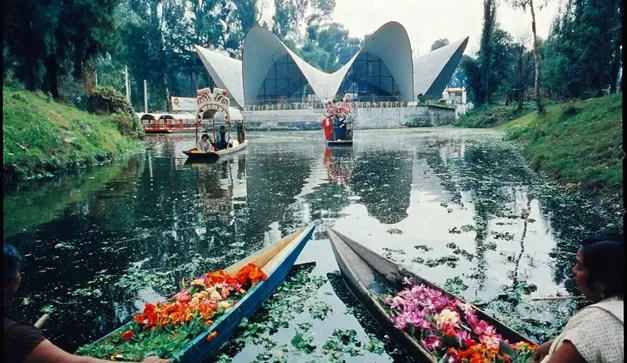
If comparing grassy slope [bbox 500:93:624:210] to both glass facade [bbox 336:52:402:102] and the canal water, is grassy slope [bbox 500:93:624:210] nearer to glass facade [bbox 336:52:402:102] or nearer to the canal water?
the canal water

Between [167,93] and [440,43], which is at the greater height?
[440,43]

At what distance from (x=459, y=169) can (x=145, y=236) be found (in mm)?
10357

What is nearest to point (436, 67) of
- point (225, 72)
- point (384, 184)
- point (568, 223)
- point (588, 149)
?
point (225, 72)

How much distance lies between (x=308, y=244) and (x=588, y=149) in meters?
8.39

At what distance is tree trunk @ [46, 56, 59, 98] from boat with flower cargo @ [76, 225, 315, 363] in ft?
67.7

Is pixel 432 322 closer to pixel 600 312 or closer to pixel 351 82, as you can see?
pixel 600 312

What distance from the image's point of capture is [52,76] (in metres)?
21.5

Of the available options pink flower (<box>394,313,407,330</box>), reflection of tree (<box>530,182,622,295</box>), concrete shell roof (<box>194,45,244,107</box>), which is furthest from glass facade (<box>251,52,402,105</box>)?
pink flower (<box>394,313,407,330</box>)

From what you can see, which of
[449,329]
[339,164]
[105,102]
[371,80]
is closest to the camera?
[449,329]

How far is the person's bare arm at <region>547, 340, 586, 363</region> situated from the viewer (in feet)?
6.64

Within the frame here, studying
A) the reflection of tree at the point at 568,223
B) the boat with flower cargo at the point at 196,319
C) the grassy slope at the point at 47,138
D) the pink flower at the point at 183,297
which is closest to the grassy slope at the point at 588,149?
the reflection of tree at the point at 568,223

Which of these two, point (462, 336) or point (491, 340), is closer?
point (491, 340)

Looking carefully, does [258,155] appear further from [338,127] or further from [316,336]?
[316,336]

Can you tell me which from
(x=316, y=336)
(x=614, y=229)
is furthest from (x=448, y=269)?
(x=614, y=229)
